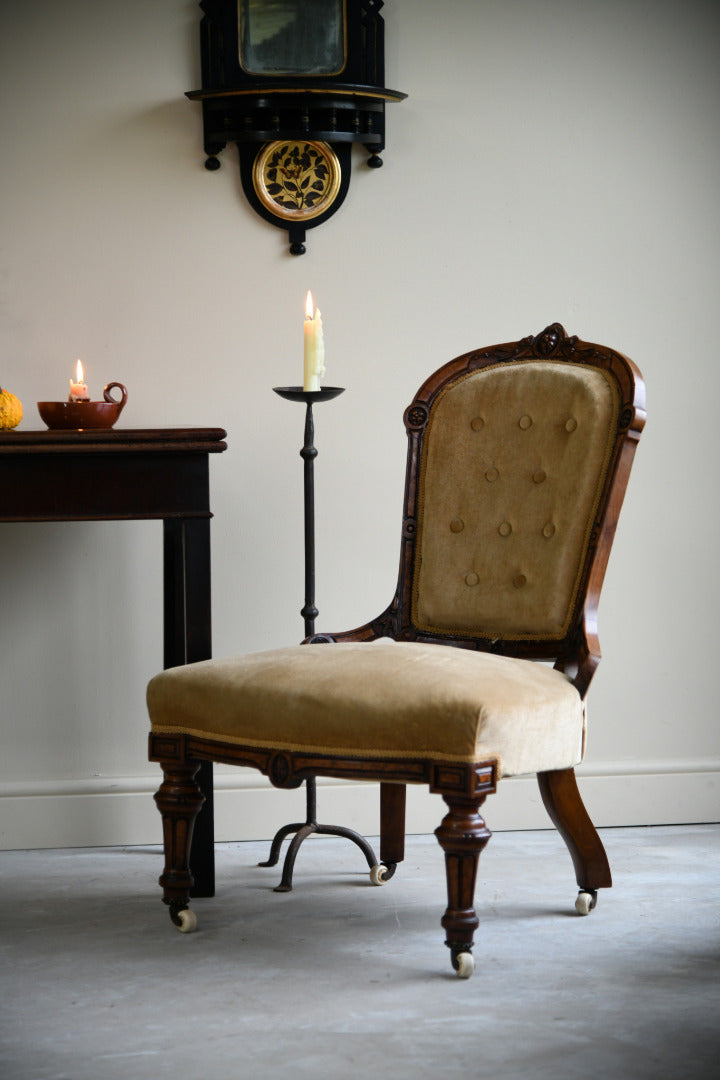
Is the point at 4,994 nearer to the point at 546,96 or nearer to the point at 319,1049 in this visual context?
the point at 319,1049

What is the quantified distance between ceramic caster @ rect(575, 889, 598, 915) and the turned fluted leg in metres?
0.67

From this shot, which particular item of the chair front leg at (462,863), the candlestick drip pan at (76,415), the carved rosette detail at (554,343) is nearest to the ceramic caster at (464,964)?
the chair front leg at (462,863)

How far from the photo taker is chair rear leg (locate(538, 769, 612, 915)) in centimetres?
202

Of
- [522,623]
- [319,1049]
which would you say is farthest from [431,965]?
[522,623]

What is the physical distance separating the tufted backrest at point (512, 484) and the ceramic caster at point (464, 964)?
0.58m

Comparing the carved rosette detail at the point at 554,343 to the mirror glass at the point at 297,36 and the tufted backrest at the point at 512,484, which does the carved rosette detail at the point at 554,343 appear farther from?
the mirror glass at the point at 297,36

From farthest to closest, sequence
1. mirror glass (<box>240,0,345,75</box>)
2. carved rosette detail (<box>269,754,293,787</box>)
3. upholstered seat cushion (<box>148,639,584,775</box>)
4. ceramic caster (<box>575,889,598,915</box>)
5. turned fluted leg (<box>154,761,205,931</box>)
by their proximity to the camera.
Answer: mirror glass (<box>240,0,345,75</box>) < ceramic caster (<box>575,889,598,915</box>) < turned fluted leg (<box>154,761,205,931</box>) < carved rosette detail (<box>269,754,293,787</box>) < upholstered seat cushion (<box>148,639,584,775</box>)

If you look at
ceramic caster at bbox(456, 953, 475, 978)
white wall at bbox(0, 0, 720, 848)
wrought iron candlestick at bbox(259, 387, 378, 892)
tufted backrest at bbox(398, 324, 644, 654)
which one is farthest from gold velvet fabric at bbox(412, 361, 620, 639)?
ceramic caster at bbox(456, 953, 475, 978)

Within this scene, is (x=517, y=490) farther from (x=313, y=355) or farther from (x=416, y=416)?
(x=313, y=355)

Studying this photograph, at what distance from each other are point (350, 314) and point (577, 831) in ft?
4.05

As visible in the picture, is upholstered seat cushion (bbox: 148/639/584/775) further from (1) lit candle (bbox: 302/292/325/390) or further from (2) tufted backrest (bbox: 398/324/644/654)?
(1) lit candle (bbox: 302/292/325/390)

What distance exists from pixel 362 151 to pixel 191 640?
3.89ft

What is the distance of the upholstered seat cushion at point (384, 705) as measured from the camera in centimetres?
169

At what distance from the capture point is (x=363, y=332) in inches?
104
